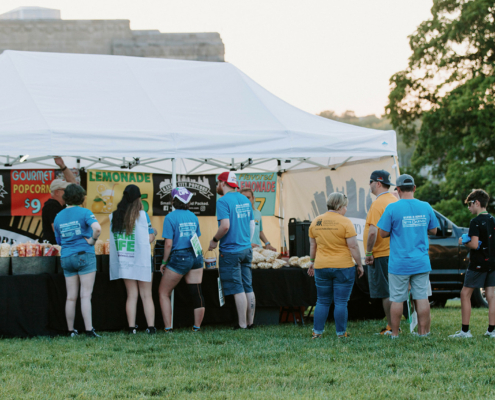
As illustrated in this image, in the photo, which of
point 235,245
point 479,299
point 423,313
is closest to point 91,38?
point 479,299

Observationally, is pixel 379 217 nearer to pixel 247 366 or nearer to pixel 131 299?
pixel 247 366

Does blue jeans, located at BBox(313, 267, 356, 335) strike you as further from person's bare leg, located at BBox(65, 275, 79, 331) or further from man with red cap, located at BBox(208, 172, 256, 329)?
person's bare leg, located at BBox(65, 275, 79, 331)

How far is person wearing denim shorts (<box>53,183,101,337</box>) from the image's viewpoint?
5973 mm

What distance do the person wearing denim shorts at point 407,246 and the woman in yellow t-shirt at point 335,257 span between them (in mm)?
354

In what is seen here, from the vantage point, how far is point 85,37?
117ft

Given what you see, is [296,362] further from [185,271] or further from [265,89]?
[265,89]

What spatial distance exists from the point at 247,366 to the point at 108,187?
241 inches

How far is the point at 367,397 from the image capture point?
358 cm

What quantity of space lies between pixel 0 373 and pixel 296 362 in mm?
2331

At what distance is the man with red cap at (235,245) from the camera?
644 cm

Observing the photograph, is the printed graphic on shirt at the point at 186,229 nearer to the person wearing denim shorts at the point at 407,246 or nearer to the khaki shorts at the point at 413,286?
the person wearing denim shorts at the point at 407,246

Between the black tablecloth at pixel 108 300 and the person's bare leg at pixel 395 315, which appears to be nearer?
the person's bare leg at pixel 395 315

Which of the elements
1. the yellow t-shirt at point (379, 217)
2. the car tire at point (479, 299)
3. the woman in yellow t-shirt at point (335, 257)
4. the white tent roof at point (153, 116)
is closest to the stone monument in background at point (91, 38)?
the white tent roof at point (153, 116)

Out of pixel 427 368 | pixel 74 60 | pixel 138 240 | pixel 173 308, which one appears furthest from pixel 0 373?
pixel 74 60
